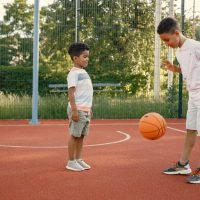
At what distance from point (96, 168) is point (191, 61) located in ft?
5.25

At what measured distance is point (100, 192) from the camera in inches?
151

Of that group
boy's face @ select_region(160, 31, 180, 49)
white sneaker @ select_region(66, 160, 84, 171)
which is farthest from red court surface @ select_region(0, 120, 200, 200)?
boy's face @ select_region(160, 31, 180, 49)

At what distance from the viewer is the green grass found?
1103 centimetres

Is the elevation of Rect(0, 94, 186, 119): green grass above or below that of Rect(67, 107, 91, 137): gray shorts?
below

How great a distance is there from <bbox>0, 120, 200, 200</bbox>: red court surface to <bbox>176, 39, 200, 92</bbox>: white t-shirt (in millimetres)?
980

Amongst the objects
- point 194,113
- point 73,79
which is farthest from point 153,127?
point 73,79

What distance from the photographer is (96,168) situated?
16.2 feet

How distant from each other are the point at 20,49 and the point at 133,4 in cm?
338

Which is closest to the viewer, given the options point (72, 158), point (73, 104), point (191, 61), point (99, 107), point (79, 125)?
point (191, 61)

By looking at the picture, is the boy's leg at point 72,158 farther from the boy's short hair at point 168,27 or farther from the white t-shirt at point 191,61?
the boy's short hair at point 168,27

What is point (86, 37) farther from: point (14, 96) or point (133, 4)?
point (14, 96)

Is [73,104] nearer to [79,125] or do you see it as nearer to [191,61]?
[79,125]

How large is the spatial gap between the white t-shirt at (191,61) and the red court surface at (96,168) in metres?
0.98

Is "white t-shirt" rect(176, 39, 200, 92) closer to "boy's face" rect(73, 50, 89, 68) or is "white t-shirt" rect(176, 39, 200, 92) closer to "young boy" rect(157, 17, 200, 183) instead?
"young boy" rect(157, 17, 200, 183)
